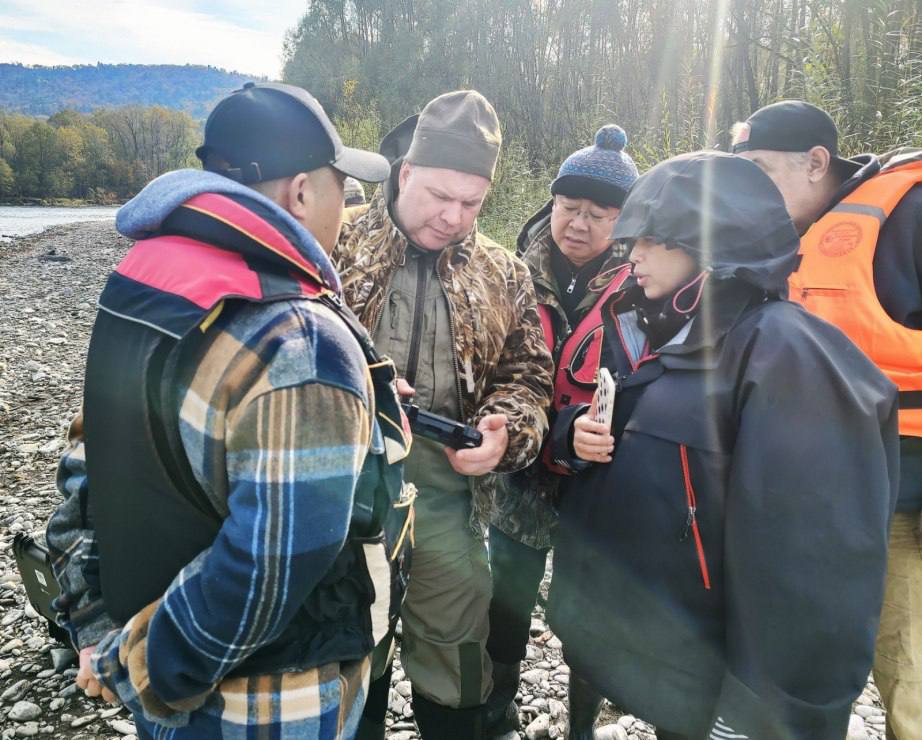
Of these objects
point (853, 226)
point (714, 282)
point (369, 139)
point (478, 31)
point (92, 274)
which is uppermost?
point (478, 31)

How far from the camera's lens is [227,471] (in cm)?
123

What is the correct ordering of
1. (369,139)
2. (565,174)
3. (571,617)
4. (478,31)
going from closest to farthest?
1. (571,617)
2. (565,174)
3. (369,139)
4. (478,31)

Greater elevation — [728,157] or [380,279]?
[728,157]

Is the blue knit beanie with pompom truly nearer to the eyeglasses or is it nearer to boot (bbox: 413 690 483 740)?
the eyeglasses

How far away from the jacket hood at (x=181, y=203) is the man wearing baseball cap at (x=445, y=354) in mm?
1054

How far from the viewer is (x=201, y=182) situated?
1.26 meters

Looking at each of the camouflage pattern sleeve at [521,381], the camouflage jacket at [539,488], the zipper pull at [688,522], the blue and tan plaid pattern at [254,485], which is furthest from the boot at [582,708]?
the blue and tan plaid pattern at [254,485]

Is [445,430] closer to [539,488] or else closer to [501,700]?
[539,488]

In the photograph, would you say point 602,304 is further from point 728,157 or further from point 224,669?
point 224,669

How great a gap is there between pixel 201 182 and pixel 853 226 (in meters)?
2.50

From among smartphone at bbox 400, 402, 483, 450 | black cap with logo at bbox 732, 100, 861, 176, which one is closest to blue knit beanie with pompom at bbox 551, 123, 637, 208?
black cap with logo at bbox 732, 100, 861, 176

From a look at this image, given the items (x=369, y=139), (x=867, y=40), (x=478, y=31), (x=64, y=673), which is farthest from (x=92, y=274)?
(x=867, y=40)

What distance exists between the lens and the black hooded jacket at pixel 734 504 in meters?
1.55

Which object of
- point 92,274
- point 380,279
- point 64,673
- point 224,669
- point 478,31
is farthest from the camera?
point 478,31
